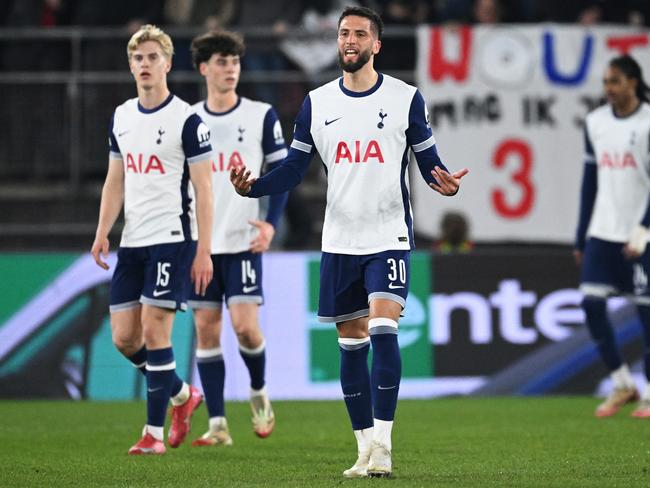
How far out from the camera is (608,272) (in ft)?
39.1

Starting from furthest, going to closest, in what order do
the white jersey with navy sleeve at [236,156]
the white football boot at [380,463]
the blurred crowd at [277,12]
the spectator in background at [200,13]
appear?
the spectator in background at [200,13] → the blurred crowd at [277,12] → the white jersey with navy sleeve at [236,156] → the white football boot at [380,463]

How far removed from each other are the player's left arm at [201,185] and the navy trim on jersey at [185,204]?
0.30ft

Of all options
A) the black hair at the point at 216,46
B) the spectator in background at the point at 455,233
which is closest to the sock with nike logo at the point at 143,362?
the black hair at the point at 216,46

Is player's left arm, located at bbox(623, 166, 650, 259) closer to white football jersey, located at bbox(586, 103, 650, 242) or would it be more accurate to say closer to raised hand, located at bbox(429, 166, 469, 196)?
white football jersey, located at bbox(586, 103, 650, 242)

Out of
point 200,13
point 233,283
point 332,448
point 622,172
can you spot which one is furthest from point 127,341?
point 200,13

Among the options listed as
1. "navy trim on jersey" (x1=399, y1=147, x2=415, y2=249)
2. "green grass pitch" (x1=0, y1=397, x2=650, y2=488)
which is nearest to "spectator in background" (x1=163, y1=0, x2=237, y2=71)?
"green grass pitch" (x1=0, y1=397, x2=650, y2=488)

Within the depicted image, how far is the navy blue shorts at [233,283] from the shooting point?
10.2 metres

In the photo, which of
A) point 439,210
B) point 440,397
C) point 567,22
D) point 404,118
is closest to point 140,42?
point 404,118

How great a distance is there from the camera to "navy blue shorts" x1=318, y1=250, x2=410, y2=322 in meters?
7.87

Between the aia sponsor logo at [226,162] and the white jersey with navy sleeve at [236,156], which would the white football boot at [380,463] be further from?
the aia sponsor logo at [226,162]

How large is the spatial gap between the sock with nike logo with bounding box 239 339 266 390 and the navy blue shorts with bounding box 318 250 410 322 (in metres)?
2.31

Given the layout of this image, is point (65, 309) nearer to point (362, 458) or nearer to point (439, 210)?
point (439, 210)

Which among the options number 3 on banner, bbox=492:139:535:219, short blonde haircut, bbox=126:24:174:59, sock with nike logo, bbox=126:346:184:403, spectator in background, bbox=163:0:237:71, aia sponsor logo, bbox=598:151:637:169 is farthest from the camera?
spectator in background, bbox=163:0:237:71

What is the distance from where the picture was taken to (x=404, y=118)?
7992mm
